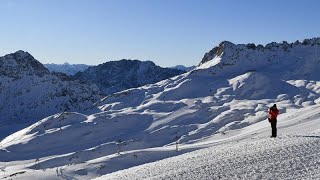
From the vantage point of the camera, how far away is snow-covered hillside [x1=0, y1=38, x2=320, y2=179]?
195 feet

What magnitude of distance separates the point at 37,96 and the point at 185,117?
339ft

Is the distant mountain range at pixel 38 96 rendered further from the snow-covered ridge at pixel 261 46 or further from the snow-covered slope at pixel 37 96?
the snow-covered ridge at pixel 261 46

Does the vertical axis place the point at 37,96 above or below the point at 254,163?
above

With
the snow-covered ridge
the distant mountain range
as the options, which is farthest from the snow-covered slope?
the snow-covered ridge

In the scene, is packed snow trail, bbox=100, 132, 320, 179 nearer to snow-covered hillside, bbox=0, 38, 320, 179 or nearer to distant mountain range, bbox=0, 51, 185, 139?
snow-covered hillside, bbox=0, 38, 320, 179

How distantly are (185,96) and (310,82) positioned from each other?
32.8 metres

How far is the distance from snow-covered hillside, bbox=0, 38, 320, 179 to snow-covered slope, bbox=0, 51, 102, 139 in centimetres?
5256

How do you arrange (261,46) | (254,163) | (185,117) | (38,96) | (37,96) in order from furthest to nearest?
(37,96), (38,96), (261,46), (185,117), (254,163)

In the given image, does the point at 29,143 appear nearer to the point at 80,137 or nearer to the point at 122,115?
the point at 80,137

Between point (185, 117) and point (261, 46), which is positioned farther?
point (261, 46)

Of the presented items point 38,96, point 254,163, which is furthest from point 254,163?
point 38,96

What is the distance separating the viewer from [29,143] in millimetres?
93875

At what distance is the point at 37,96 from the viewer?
18362 centimetres

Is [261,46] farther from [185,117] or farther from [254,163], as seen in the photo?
[254,163]
